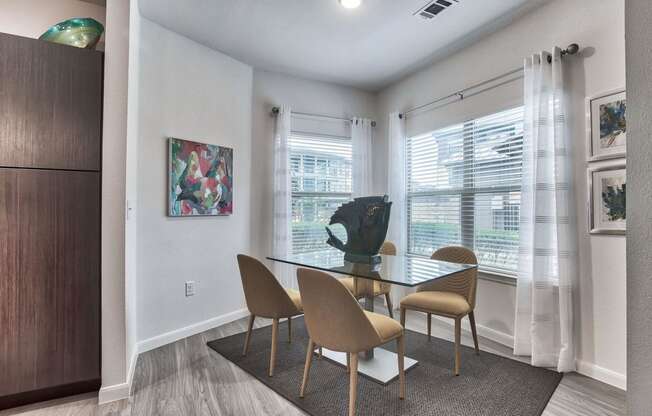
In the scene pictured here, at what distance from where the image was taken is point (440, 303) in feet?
7.82

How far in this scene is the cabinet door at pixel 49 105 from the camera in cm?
182

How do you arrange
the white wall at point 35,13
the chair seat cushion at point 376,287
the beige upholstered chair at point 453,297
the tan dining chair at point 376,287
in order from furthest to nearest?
the chair seat cushion at point 376,287 → the tan dining chair at point 376,287 → the beige upholstered chair at point 453,297 → the white wall at point 35,13

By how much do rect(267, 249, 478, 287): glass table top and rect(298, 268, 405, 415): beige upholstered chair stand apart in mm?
299

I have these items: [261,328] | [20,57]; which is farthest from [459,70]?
[20,57]

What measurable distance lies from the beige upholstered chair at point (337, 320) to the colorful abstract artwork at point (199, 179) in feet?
5.55

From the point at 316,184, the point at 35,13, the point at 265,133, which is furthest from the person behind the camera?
the point at 316,184

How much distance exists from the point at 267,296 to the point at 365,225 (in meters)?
0.88

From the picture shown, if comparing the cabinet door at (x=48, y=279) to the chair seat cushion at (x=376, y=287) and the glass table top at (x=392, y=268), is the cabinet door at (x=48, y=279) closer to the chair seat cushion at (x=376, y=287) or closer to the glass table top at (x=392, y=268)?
the glass table top at (x=392, y=268)

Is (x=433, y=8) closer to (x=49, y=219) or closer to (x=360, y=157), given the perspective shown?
(x=360, y=157)

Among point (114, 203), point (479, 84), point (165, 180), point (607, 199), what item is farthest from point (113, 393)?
point (479, 84)

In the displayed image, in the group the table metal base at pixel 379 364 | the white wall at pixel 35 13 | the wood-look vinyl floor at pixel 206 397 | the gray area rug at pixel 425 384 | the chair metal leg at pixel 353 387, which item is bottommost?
the wood-look vinyl floor at pixel 206 397

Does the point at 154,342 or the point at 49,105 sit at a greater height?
the point at 49,105

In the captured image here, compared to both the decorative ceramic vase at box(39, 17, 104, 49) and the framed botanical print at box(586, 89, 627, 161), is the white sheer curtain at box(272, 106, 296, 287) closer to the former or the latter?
the decorative ceramic vase at box(39, 17, 104, 49)

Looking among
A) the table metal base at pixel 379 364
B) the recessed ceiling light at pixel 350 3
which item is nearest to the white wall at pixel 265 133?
the recessed ceiling light at pixel 350 3
